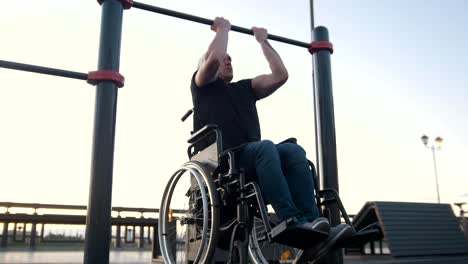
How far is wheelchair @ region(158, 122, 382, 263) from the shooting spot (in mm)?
1833

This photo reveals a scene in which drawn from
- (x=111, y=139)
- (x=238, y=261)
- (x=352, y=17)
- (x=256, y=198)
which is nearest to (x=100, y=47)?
(x=111, y=139)

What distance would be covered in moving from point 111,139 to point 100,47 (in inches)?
18.6

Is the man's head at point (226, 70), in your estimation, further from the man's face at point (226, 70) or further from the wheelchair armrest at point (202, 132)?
the wheelchair armrest at point (202, 132)

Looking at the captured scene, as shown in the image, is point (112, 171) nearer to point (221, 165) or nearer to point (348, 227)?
point (221, 165)

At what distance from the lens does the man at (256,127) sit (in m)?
1.90

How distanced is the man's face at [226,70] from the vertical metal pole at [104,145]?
0.56m

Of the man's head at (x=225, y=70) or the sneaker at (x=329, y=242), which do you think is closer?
the sneaker at (x=329, y=242)

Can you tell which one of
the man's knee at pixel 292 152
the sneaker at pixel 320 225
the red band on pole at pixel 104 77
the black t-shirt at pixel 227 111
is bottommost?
the sneaker at pixel 320 225

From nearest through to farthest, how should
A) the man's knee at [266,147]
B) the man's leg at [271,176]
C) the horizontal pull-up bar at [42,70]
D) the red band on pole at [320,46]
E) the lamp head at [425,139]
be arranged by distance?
the man's leg at [271,176]
the man's knee at [266,147]
the horizontal pull-up bar at [42,70]
the red band on pole at [320,46]
the lamp head at [425,139]

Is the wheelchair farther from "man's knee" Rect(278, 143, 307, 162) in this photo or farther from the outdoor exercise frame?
the outdoor exercise frame

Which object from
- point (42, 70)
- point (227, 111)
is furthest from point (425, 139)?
point (42, 70)

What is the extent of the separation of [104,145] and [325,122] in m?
1.39

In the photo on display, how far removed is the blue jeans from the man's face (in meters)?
0.57

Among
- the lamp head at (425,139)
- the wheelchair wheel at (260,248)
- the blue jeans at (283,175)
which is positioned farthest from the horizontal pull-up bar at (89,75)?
the lamp head at (425,139)
